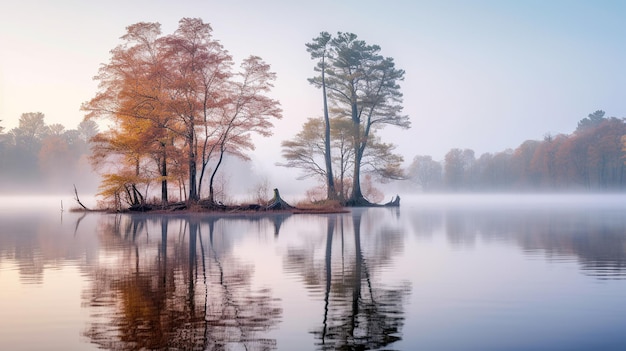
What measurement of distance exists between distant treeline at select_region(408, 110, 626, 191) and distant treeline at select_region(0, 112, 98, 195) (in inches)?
3036

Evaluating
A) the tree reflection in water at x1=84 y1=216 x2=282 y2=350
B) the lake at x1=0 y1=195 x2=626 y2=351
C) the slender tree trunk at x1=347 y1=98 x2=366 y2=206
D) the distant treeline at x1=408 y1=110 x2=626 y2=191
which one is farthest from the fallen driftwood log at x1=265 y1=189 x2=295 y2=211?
the distant treeline at x1=408 y1=110 x2=626 y2=191

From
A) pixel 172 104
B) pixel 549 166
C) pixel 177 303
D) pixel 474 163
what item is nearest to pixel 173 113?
pixel 172 104

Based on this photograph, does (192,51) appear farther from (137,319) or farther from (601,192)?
(601,192)

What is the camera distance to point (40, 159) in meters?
117

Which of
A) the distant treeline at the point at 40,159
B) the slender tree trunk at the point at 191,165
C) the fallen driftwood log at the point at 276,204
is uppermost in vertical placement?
the distant treeline at the point at 40,159

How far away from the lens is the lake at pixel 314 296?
6738 mm

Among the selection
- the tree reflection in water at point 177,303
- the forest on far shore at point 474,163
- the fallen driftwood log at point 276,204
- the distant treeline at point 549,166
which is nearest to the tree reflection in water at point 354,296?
the tree reflection in water at point 177,303

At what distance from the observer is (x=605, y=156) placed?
97.8 m

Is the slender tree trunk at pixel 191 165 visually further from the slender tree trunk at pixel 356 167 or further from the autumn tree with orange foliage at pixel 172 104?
the slender tree trunk at pixel 356 167

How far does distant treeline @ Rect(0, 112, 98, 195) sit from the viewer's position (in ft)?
387

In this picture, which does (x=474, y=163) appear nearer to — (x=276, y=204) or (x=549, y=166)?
(x=549, y=166)

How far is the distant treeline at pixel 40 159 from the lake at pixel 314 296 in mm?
109098

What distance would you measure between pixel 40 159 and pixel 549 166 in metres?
107

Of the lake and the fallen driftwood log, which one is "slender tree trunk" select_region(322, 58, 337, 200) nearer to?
the fallen driftwood log
